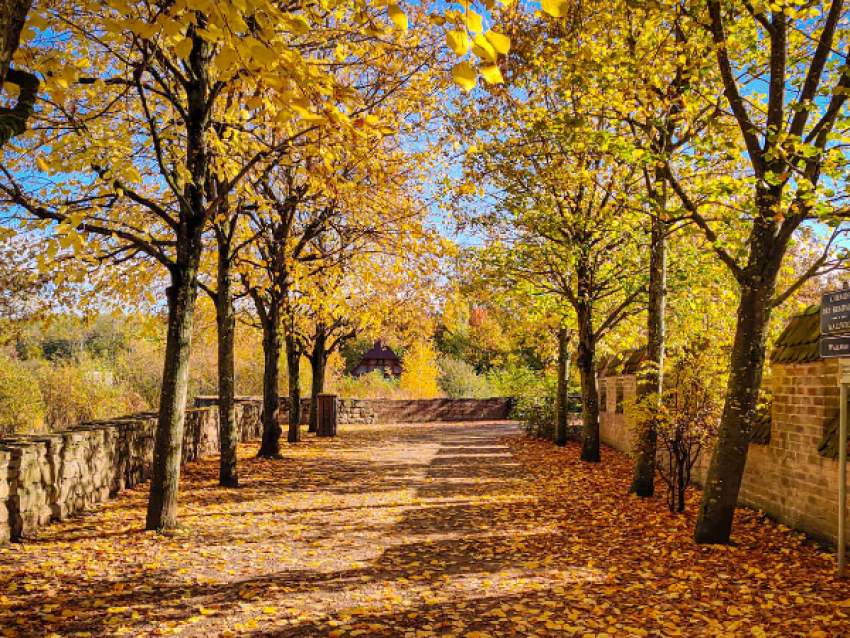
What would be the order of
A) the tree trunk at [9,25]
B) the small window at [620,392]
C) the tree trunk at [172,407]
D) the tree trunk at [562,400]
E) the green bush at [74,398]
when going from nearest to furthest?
the tree trunk at [9,25], the tree trunk at [172,407], the small window at [620,392], the tree trunk at [562,400], the green bush at [74,398]

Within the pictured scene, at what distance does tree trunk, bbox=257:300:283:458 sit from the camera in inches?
500

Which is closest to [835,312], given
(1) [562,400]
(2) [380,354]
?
(1) [562,400]

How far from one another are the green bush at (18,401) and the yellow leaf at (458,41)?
1912 centimetres

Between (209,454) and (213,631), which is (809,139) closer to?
(213,631)

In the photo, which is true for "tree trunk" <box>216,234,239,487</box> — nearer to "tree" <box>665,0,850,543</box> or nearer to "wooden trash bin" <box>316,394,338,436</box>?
"tree" <box>665,0,850,543</box>

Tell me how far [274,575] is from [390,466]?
7.22 m

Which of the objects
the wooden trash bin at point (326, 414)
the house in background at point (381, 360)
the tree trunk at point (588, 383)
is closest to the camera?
the tree trunk at point (588, 383)

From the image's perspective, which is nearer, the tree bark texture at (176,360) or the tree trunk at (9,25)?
the tree trunk at (9,25)

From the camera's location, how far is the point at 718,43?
225 inches

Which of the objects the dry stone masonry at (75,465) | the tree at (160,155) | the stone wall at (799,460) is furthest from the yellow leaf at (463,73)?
the dry stone masonry at (75,465)

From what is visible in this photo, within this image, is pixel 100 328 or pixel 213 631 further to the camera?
pixel 100 328

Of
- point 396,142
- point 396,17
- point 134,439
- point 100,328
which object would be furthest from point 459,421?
point 100,328

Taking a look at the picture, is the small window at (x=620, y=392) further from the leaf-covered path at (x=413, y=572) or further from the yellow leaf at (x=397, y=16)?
the yellow leaf at (x=397, y=16)

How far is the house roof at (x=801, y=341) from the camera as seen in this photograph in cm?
616
